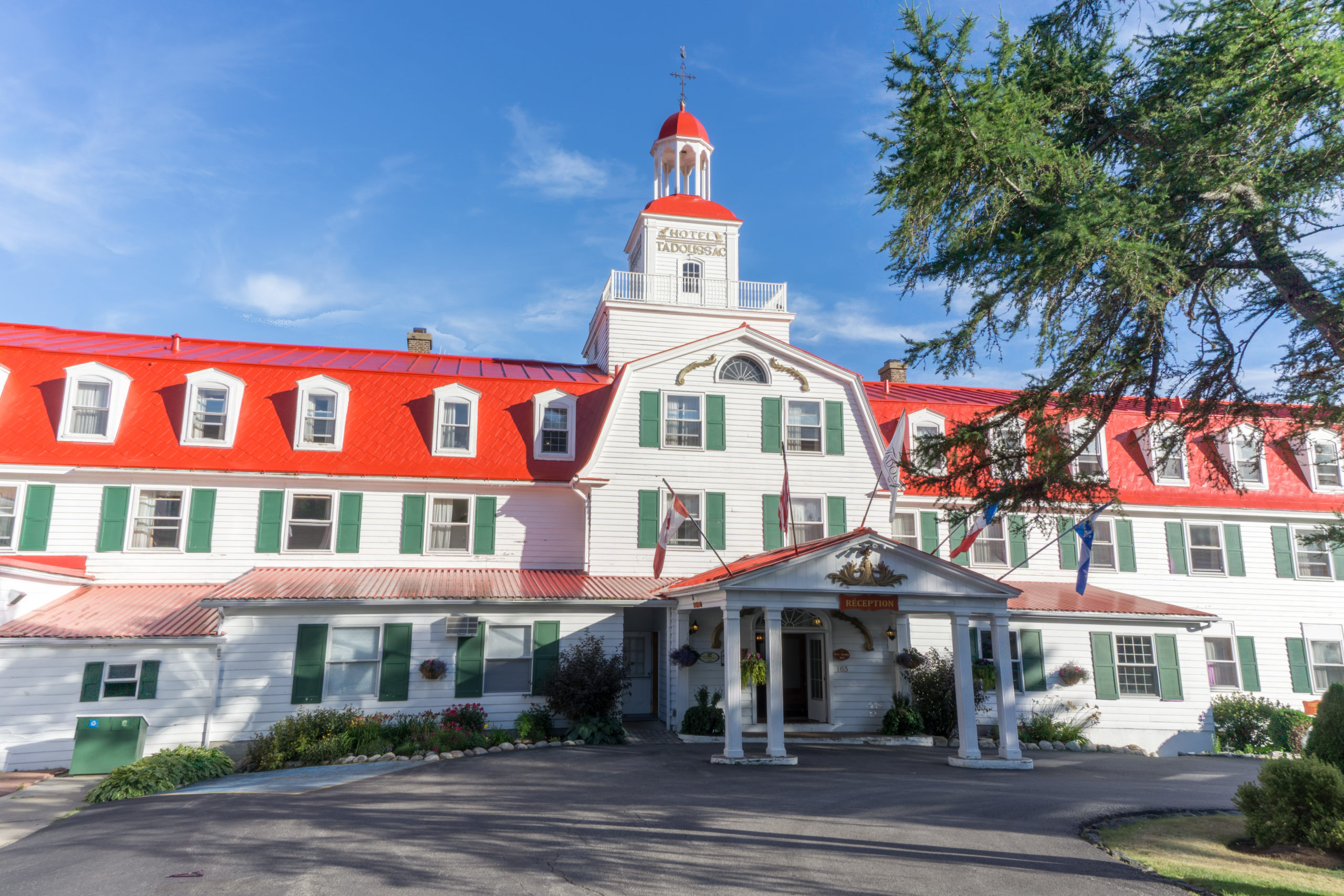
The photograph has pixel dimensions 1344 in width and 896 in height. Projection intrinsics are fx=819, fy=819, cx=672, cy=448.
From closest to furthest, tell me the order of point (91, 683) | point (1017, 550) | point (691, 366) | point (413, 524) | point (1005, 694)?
1. point (1005, 694)
2. point (91, 683)
3. point (413, 524)
4. point (691, 366)
5. point (1017, 550)

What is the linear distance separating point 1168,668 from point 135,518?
25068 mm

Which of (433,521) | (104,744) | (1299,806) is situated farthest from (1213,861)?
(104,744)

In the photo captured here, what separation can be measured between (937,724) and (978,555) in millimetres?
5398

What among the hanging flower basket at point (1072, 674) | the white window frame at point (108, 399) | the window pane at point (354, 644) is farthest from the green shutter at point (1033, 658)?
the white window frame at point (108, 399)

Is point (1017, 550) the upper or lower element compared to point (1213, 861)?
upper

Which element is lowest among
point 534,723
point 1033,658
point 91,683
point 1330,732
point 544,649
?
point 534,723

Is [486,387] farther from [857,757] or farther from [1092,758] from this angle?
[1092,758]

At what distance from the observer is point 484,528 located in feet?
66.4

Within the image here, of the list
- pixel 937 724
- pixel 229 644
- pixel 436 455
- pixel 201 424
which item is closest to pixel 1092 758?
pixel 937 724

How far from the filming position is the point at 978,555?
73.7 ft

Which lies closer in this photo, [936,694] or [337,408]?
[936,694]

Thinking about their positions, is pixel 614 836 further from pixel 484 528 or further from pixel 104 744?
pixel 484 528

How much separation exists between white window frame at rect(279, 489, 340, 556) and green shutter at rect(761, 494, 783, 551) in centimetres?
1036

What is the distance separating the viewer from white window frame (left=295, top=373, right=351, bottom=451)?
19922mm
